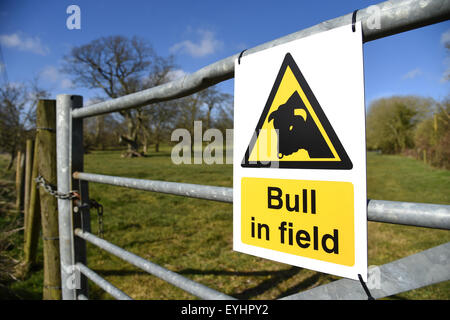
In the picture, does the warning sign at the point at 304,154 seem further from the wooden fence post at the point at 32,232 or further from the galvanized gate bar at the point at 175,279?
the wooden fence post at the point at 32,232

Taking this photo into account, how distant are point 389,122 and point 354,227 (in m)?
45.5

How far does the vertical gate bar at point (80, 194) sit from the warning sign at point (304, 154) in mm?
1200

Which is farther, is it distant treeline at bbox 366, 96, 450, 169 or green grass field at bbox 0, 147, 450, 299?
distant treeline at bbox 366, 96, 450, 169

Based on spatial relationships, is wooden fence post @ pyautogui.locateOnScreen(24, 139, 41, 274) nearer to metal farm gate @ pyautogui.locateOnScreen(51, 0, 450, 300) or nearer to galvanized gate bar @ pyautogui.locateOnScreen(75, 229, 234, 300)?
metal farm gate @ pyautogui.locateOnScreen(51, 0, 450, 300)

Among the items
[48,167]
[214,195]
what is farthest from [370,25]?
[48,167]

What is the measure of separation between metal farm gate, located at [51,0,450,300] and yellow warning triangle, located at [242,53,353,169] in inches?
4.6

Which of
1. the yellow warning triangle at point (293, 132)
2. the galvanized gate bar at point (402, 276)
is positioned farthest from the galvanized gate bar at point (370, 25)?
the galvanized gate bar at point (402, 276)

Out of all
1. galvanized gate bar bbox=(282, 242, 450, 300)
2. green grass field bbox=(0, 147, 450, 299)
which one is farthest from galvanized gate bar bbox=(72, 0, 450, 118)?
green grass field bbox=(0, 147, 450, 299)

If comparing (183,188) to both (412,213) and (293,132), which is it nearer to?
(293,132)

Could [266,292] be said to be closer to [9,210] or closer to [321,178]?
[321,178]

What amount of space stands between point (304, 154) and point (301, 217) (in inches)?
6.2

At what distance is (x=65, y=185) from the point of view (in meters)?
1.68

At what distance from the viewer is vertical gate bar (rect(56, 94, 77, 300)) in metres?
1.66

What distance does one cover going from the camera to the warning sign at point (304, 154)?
2.06ft
